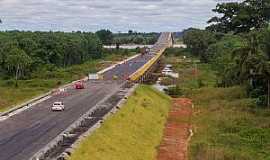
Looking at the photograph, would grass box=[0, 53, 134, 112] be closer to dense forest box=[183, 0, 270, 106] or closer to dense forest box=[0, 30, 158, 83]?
dense forest box=[0, 30, 158, 83]

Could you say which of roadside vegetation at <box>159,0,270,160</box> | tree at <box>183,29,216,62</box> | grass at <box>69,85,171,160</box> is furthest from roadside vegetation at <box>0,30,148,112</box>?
tree at <box>183,29,216,62</box>

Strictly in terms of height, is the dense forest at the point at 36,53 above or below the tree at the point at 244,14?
below

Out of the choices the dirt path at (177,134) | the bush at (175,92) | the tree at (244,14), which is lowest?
the bush at (175,92)

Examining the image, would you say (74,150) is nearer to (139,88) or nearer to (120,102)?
(120,102)

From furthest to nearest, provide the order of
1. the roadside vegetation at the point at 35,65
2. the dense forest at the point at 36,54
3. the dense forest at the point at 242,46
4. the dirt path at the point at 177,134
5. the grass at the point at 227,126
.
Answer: the dense forest at the point at 36,54, the roadside vegetation at the point at 35,65, the dense forest at the point at 242,46, the grass at the point at 227,126, the dirt path at the point at 177,134

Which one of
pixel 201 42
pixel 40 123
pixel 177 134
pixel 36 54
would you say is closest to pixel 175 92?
pixel 177 134

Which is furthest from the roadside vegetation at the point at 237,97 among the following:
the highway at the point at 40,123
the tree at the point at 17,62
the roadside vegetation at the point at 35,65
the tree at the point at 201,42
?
the tree at the point at 201,42

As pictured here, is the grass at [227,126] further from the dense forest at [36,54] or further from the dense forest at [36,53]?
the dense forest at [36,53]

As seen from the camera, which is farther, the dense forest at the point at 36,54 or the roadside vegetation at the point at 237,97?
the dense forest at the point at 36,54
